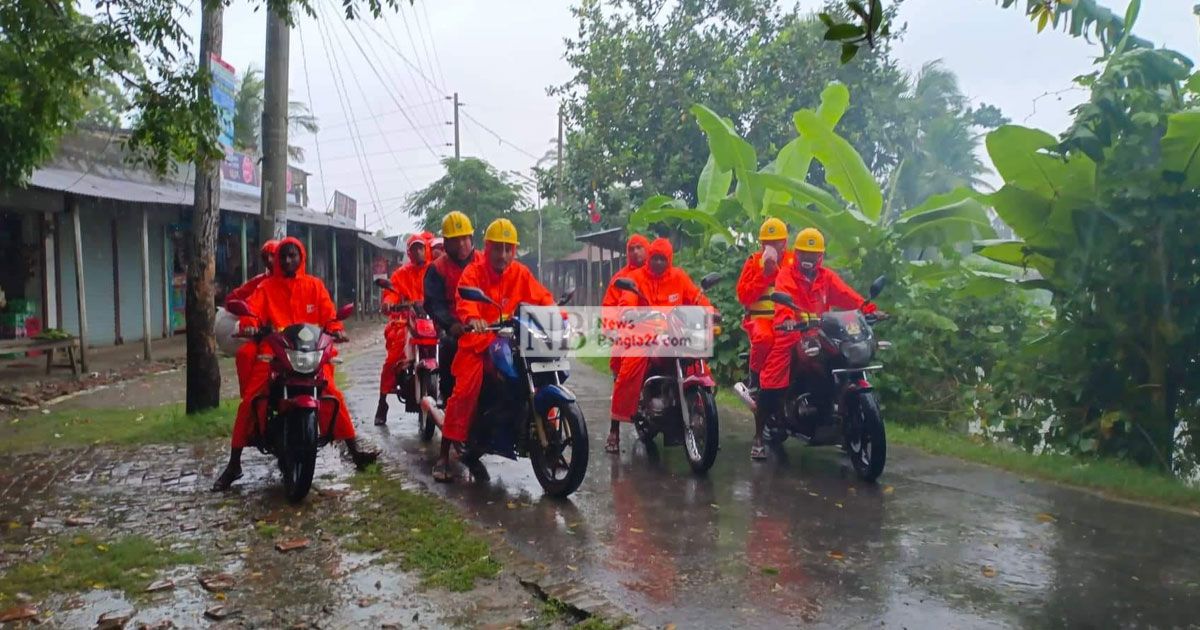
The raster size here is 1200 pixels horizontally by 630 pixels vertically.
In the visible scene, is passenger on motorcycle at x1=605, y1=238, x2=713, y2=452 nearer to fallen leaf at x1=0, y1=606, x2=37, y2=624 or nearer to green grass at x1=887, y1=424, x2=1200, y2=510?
green grass at x1=887, y1=424, x2=1200, y2=510

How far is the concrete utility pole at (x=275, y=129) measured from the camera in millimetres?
9312

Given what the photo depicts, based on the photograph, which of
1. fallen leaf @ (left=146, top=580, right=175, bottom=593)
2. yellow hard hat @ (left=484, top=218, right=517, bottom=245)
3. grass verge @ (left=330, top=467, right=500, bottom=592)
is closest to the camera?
fallen leaf @ (left=146, top=580, right=175, bottom=593)

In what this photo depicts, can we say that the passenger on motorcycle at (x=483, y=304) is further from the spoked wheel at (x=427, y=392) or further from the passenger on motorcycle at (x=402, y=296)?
the passenger on motorcycle at (x=402, y=296)

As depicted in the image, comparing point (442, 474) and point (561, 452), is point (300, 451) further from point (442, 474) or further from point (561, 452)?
point (561, 452)

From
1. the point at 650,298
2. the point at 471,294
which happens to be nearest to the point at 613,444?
the point at 650,298

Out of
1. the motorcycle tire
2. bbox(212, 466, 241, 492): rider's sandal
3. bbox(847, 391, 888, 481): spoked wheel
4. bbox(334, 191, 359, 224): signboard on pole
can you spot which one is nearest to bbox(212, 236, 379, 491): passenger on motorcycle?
bbox(212, 466, 241, 492): rider's sandal

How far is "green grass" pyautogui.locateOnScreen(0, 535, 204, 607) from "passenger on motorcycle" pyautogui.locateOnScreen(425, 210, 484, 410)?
2.26m

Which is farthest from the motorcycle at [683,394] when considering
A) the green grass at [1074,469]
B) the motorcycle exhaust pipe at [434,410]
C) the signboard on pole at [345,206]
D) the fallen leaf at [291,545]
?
the signboard on pole at [345,206]

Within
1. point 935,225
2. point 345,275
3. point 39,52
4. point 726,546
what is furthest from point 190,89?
point 345,275

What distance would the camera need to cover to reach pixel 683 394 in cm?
677

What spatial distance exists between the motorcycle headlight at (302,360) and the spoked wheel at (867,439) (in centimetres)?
371

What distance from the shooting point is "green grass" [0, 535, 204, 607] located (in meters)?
4.27

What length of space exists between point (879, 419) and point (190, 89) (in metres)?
5.35

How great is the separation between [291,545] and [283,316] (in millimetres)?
1934
